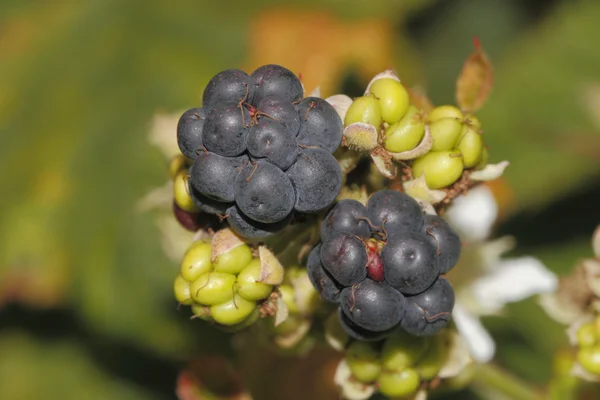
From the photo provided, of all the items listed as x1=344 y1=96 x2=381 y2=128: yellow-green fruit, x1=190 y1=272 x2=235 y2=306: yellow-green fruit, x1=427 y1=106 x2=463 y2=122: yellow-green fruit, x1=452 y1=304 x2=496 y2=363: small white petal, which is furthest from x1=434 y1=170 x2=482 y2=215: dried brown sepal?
x1=452 y1=304 x2=496 y2=363: small white petal

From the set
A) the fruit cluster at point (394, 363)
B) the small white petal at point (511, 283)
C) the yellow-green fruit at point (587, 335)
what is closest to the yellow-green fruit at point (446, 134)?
the fruit cluster at point (394, 363)

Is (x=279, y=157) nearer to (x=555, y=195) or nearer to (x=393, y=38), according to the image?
(x=555, y=195)

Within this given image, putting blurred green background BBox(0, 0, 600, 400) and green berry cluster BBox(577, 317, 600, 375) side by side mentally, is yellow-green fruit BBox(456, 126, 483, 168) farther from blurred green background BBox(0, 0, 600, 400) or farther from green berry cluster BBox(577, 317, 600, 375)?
blurred green background BBox(0, 0, 600, 400)

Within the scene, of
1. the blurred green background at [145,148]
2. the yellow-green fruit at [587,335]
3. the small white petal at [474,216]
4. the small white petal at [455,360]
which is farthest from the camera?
the blurred green background at [145,148]

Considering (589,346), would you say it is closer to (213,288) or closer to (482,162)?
(482,162)

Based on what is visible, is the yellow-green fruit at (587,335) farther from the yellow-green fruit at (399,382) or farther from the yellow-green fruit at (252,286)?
the yellow-green fruit at (252,286)

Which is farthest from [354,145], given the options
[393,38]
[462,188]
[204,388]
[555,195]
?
[393,38]
